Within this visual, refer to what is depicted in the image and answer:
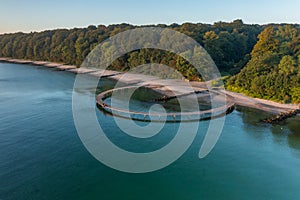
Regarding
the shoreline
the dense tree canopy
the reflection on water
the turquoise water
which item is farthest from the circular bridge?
the dense tree canopy

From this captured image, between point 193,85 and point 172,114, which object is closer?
point 172,114

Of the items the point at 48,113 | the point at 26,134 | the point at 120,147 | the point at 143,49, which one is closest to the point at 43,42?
the point at 143,49

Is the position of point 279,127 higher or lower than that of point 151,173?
higher

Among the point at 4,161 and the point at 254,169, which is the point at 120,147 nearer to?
the point at 4,161

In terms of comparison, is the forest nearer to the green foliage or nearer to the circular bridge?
the green foliage

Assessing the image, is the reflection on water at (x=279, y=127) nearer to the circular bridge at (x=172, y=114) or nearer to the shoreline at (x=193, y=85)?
the shoreline at (x=193, y=85)

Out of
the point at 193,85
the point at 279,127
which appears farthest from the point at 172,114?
the point at 193,85

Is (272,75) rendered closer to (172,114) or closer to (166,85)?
(172,114)
